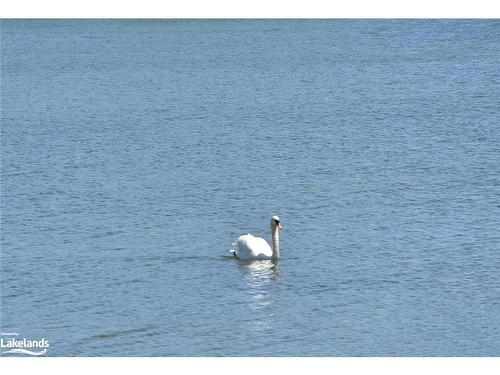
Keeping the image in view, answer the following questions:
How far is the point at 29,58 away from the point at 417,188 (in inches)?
1821

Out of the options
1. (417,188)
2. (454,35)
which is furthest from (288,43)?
(417,188)

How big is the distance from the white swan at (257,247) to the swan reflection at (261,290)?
7.4 inches

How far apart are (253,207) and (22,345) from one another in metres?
12.8

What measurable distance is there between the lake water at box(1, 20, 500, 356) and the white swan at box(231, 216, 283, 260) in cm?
48

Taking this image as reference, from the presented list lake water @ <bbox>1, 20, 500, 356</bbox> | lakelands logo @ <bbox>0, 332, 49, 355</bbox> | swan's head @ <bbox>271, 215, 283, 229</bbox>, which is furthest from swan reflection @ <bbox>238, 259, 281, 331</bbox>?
lakelands logo @ <bbox>0, 332, 49, 355</bbox>

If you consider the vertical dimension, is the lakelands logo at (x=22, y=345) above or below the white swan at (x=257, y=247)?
below

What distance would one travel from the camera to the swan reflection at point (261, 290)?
92.2 feet

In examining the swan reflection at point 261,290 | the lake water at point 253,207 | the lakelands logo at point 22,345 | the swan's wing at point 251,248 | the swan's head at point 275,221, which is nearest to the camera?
the lakelands logo at point 22,345

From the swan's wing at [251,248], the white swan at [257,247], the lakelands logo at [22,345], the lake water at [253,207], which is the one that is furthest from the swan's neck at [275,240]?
the lakelands logo at [22,345]

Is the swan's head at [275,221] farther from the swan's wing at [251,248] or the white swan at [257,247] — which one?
the swan's wing at [251,248]

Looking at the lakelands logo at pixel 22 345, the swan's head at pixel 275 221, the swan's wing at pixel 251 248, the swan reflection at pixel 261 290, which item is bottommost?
the lakelands logo at pixel 22 345

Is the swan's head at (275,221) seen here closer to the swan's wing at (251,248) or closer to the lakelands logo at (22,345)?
the swan's wing at (251,248)

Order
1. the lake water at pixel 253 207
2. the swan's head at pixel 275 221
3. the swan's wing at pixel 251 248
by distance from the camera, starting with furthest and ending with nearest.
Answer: the swan's head at pixel 275 221
the swan's wing at pixel 251 248
the lake water at pixel 253 207

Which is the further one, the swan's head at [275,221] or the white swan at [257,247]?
the swan's head at [275,221]
